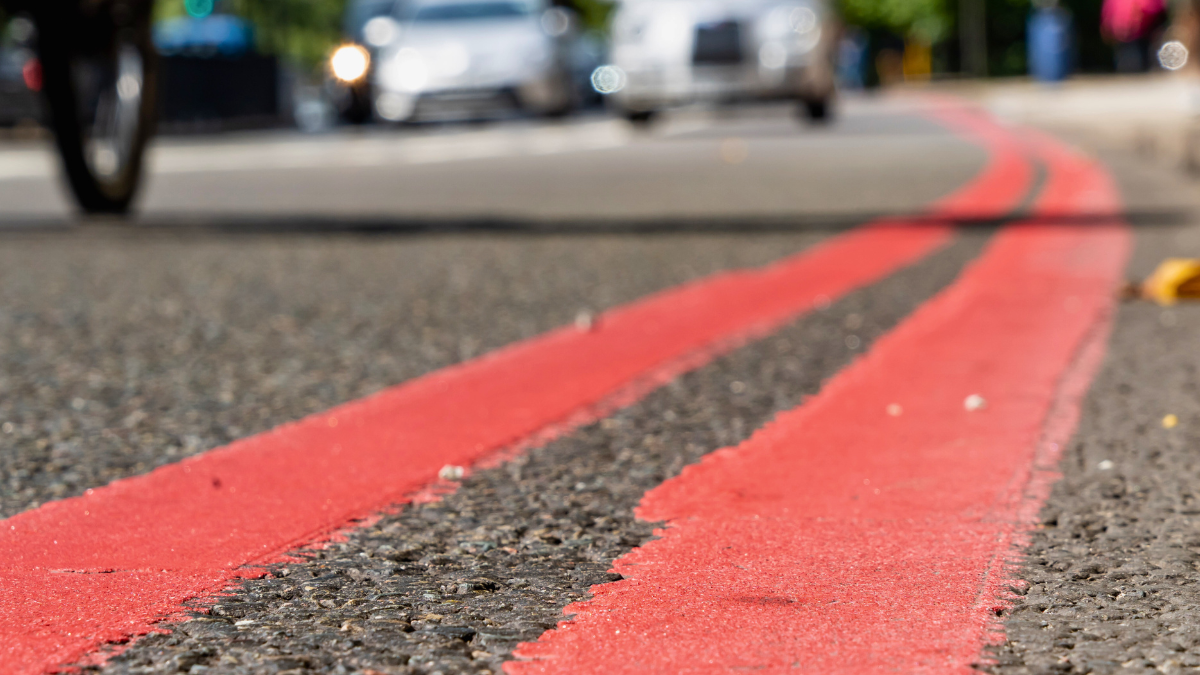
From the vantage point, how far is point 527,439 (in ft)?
9.95

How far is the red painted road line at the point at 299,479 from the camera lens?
199 centimetres

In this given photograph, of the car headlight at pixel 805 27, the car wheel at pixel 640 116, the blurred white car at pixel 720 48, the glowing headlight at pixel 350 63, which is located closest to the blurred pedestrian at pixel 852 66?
the car wheel at pixel 640 116

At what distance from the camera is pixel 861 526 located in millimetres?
2357

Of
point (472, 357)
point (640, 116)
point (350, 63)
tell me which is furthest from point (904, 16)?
point (472, 357)

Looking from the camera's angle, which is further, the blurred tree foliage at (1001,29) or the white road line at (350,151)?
the blurred tree foliage at (1001,29)

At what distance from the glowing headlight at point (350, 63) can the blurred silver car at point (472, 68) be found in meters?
0.79

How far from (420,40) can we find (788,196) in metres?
7.37

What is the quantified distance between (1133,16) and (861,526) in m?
9.30

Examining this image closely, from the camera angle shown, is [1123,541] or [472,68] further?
[472,68]

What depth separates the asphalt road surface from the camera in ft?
6.29

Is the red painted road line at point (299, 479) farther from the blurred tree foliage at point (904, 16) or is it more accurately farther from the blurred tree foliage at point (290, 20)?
the blurred tree foliage at point (904, 16)

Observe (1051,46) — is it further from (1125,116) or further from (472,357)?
(472,357)

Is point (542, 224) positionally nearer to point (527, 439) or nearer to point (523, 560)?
point (527, 439)

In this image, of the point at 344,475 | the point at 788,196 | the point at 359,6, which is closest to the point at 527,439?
the point at 344,475
